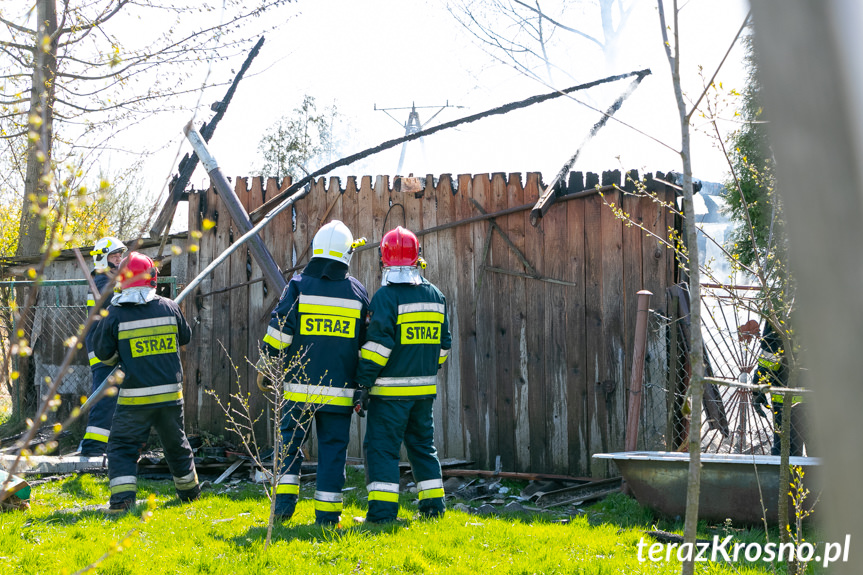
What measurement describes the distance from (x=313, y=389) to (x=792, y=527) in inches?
138

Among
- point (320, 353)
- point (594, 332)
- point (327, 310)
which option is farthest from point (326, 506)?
point (594, 332)

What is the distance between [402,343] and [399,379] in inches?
11.1

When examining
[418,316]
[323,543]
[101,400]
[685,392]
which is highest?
[418,316]

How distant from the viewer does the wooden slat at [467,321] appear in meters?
7.18

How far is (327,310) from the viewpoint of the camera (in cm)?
547

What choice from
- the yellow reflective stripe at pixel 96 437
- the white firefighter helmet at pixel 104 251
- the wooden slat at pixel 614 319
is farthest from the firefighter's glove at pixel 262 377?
the wooden slat at pixel 614 319

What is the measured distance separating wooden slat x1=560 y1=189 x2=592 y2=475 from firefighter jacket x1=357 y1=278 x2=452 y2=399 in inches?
70.5

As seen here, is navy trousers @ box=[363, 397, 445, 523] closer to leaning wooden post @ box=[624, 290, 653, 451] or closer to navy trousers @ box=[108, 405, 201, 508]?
leaning wooden post @ box=[624, 290, 653, 451]

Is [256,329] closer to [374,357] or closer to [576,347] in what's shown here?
[374,357]

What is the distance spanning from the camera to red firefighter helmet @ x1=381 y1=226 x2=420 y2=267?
565 cm

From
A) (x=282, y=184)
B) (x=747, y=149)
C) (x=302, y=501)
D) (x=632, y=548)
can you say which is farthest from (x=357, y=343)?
(x=747, y=149)

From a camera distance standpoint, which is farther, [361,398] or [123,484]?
[123,484]

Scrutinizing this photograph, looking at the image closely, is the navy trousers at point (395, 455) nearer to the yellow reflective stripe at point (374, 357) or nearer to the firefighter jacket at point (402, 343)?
the firefighter jacket at point (402, 343)

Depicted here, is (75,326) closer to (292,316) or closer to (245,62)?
(245,62)
